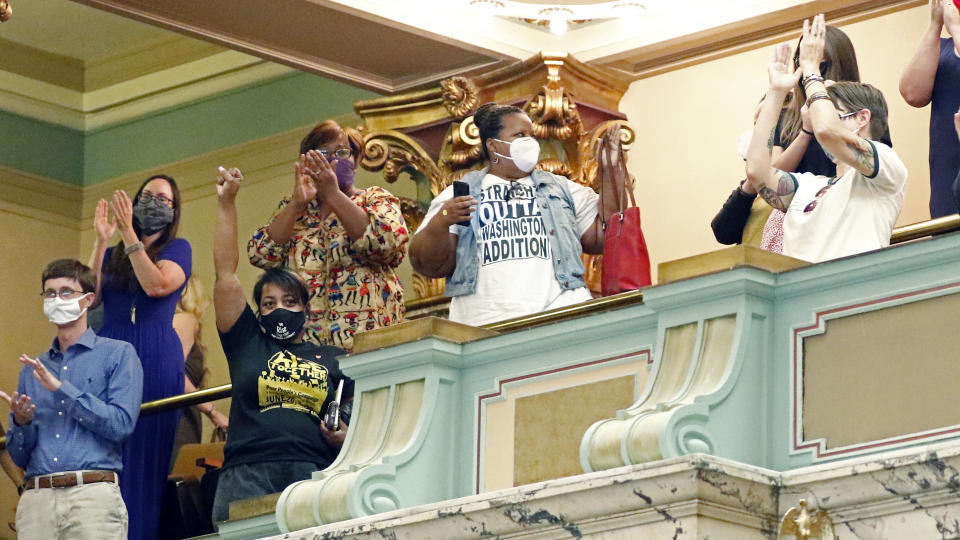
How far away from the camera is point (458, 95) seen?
1038 cm

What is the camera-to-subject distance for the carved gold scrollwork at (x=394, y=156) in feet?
34.6

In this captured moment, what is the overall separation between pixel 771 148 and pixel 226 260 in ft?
6.89

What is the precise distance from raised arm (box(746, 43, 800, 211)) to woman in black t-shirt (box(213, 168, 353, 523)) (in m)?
1.68

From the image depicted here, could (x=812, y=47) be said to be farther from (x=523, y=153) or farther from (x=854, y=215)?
(x=523, y=153)

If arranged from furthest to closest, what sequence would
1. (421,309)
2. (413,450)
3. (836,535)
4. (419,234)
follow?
(421,309) → (419,234) → (413,450) → (836,535)

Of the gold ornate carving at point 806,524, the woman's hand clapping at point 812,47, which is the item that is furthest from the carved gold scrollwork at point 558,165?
the gold ornate carving at point 806,524

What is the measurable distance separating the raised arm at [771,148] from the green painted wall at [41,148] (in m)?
6.96

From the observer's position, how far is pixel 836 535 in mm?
5660

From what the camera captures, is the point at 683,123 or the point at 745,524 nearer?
the point at 745,524

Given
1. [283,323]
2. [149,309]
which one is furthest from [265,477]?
[149,309]

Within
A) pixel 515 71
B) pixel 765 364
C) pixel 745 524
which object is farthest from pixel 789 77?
pixel 515 71

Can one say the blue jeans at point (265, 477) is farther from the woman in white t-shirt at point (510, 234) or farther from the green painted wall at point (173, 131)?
the green painted wall at point (173, 131)

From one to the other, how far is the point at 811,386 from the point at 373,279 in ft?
8.08

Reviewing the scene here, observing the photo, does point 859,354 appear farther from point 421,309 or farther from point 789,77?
point 421,309
